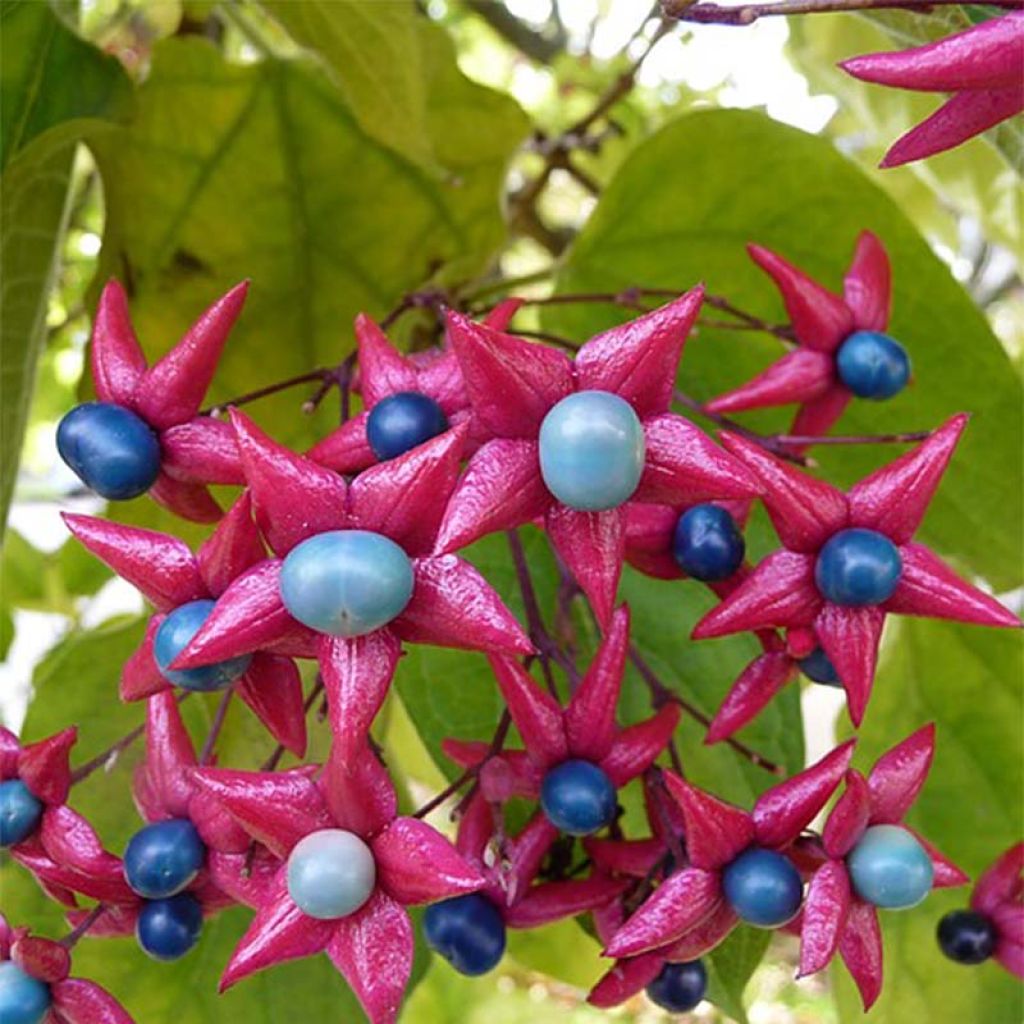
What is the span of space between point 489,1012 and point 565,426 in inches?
34.2

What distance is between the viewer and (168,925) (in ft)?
1.28

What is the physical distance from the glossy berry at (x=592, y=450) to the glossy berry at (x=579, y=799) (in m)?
0.12

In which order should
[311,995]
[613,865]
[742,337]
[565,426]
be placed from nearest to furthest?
[565,426] < [613,865] < [311,995] < [742,337]

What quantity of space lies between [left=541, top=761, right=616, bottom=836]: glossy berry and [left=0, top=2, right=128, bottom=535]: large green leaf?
299 mm

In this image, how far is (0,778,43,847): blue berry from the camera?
39 centimetres

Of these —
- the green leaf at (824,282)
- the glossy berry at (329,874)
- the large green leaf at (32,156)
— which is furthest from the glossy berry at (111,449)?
the green leaf at (824,282)

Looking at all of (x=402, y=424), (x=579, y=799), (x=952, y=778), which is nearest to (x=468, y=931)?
(x=579, y=799)

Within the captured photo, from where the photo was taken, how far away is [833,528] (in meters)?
0.36

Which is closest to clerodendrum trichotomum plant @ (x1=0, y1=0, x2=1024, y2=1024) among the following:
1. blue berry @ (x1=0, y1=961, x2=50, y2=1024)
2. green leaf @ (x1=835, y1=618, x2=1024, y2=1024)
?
blue berry @ (x1=0, y1=961, x2=50, y2=1024)

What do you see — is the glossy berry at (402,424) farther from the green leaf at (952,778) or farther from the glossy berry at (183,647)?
the green leaf at (952,778)

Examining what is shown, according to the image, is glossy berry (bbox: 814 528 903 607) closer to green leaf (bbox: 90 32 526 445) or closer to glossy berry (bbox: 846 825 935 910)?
glossy berry (bbox: 846 825 935 910)

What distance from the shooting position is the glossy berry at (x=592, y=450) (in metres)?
0.29

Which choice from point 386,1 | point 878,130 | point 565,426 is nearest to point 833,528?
point 565,426

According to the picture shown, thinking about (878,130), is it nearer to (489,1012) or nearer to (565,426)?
(565,426)
